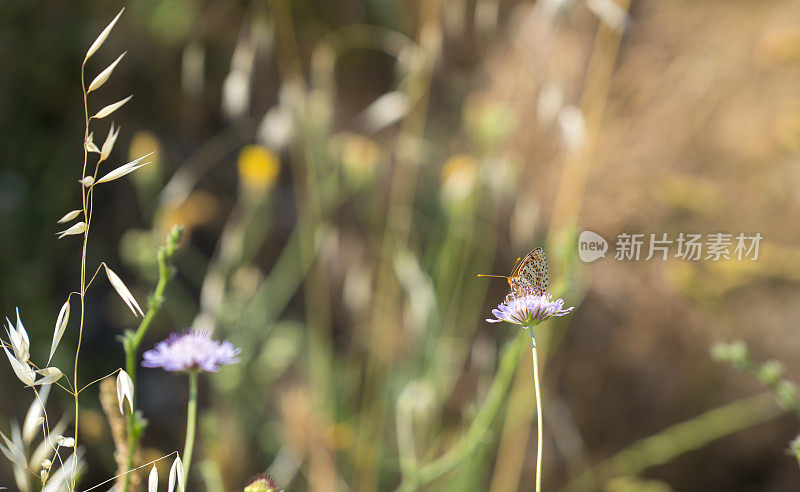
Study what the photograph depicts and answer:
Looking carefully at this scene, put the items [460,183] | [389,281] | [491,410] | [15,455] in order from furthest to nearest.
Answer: [389,281], [460,183], [491,410], [15,455]

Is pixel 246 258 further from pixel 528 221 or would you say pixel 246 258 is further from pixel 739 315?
pixel 739 315

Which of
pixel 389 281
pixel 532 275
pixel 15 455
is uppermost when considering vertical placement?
pixel 389 281

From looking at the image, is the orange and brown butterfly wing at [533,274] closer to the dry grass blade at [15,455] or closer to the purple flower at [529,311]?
the purple flower at [529,311]

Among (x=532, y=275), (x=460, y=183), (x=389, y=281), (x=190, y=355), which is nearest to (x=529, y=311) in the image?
(x=532, y=275)

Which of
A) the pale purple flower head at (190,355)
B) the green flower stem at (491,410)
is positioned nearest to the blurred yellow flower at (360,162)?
the green flower stem at (491,410)

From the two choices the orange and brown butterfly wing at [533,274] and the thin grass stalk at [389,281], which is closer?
the orange and brown butterfly wing at [533,274]

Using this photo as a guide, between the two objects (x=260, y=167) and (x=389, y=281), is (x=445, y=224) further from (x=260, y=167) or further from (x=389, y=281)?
(x=260, y=167)

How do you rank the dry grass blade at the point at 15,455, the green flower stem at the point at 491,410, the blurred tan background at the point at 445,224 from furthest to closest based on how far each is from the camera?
the blurred tan background at the point at 445,224 < the green flower stem at the point at 491,410 < the dry grass blade at the point at 15,455

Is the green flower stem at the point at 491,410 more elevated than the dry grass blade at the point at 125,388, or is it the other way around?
the green flower stem at the point at 491,410

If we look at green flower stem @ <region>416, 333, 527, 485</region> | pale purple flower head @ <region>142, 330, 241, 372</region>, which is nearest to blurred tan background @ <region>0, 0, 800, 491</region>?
green flower stem @ <region>416, 333, 527, 485</region>
